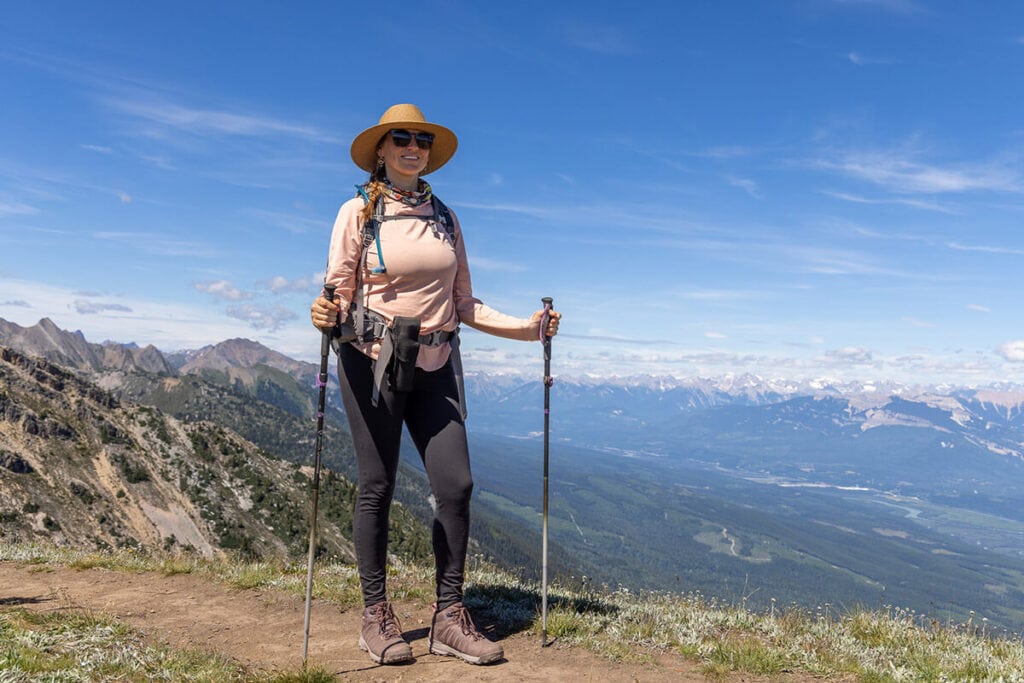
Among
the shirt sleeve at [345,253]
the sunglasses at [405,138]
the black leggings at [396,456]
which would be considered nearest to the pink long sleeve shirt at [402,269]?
the shirt sleeve at [345,253]

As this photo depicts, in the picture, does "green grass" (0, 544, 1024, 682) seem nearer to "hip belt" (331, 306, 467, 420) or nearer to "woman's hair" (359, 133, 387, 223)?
"hip belt" (331, 306, 467, 420)

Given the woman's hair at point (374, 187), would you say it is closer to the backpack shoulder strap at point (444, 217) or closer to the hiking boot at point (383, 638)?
the backpack shoulder strap at point (444, 217)

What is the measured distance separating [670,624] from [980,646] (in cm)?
287

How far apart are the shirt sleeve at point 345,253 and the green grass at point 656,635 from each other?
3.00 metres

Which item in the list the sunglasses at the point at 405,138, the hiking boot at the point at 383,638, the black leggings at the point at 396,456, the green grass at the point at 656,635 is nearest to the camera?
the green grass at the point at 656,635

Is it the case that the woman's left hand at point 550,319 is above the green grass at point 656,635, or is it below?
above

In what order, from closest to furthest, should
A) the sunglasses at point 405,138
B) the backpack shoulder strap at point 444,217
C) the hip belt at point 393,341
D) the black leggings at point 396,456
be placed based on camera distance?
the hip belt at point 393,341
the black leggings at point 396,456
the sunglasses at point 405,138
the backpack shoulder strap at point 444,217

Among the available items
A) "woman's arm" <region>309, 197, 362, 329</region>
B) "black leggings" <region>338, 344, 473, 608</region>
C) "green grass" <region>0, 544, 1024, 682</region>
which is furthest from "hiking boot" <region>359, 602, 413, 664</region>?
"woman's arm" <region>309, 197, 362, 329</region>

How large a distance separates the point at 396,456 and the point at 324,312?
142cm

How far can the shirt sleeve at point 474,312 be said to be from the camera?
595cm

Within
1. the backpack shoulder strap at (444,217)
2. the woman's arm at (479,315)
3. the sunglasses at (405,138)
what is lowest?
the woman's arm at (479,315)

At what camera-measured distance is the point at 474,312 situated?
598 centimetres

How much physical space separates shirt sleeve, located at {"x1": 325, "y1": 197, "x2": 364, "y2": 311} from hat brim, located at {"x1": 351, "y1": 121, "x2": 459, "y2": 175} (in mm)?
693

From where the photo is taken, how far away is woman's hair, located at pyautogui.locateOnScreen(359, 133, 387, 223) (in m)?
5.36
